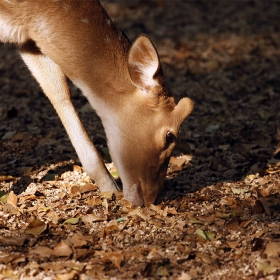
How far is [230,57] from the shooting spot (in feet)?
28.8

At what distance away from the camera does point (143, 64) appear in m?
4.39

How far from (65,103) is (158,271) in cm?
187

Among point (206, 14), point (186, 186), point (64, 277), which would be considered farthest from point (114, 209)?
point (206, 14)

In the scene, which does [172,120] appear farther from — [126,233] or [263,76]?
[263,76]

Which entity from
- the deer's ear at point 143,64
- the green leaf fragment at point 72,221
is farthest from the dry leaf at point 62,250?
the deer's ear at point 143,64

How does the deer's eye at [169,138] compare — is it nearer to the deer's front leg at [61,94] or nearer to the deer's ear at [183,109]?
the deer's ear at [183,109]

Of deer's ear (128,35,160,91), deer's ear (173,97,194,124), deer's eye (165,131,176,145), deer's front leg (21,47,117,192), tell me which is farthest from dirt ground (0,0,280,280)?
deer's ear (128,35,160,91)

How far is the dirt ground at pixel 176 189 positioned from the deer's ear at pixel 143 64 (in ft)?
3.15

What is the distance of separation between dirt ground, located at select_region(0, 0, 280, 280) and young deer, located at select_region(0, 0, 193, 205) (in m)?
0.37

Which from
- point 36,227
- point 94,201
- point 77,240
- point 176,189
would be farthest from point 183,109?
point 36,227

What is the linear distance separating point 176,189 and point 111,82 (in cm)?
111

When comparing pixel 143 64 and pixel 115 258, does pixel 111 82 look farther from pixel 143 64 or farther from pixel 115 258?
pixel 115 258

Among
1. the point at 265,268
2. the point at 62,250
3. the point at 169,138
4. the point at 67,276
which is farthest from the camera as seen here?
the point at 169,138

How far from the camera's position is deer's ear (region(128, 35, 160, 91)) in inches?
169
